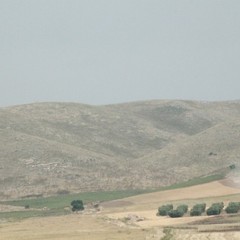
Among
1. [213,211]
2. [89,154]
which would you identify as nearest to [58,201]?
[213,211]

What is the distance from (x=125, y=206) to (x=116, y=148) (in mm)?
88382

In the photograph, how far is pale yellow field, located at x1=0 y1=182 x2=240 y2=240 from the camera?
153 feet

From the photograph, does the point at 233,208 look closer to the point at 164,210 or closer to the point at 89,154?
the point at 164,210

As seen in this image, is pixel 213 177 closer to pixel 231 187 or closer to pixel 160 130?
pixel 231 187

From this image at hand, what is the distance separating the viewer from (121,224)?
57.7 metres

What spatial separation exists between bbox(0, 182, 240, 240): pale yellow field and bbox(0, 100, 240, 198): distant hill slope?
Result: 73.1 feet

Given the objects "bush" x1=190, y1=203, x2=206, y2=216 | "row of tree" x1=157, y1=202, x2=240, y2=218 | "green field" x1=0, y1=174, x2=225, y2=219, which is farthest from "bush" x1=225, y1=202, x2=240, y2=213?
"green field" x1=0, y1=174, x2=225, y2=219

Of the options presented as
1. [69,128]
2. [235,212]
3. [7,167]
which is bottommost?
[235,212]

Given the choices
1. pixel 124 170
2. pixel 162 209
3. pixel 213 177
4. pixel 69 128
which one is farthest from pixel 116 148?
pixel 162 209

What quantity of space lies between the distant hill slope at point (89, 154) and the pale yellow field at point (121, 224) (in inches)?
877

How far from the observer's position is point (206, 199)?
248 feet

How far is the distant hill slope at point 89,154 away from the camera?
4213 inches

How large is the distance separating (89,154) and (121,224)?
75879 mm

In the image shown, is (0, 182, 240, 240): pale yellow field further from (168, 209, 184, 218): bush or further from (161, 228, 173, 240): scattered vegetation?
(168, 209, 184, 218): bush
